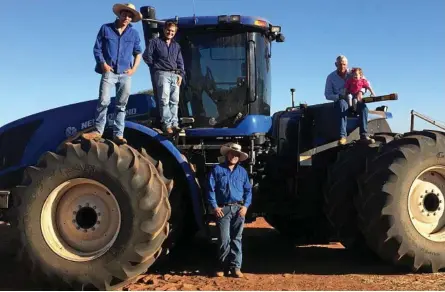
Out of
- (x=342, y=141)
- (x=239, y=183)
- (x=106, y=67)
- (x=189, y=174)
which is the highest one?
(x=106, y=67)

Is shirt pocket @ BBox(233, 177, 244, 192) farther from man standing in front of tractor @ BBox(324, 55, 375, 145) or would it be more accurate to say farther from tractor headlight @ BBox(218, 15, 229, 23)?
tractor headlight @ BBox(218, 15, 229, 23)

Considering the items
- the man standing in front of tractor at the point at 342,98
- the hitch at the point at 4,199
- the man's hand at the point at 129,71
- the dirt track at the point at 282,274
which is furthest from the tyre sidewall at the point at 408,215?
the hitch at the point at 4,199

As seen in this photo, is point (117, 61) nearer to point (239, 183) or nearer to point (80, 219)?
point (80, 219)

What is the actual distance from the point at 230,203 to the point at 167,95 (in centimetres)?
153

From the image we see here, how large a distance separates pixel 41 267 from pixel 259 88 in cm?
342

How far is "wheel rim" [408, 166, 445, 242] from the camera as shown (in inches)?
226

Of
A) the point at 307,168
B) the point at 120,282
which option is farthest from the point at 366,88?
the point at 120,282

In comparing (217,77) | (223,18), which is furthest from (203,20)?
(217,77)

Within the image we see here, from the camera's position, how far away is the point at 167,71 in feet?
20.3

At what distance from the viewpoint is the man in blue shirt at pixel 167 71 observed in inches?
241

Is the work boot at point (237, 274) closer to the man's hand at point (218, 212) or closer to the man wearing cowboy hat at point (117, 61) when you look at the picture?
the man's hand at point (218, 212)

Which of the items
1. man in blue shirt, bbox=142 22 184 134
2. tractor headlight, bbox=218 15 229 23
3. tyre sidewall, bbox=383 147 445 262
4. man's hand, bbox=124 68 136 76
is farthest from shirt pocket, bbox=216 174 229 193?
tractor headlight, bbox=218 15 229 23

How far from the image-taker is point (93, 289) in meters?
5.26

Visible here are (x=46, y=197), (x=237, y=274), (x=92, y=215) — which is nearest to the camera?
(x=46, y=197)
